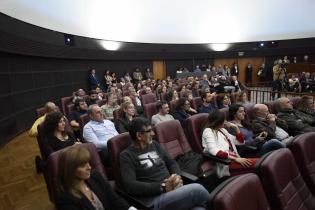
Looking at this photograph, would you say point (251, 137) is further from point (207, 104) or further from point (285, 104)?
point (207, 104)

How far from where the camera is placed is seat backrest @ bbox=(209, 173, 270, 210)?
1148mm

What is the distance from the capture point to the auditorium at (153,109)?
1703 mm

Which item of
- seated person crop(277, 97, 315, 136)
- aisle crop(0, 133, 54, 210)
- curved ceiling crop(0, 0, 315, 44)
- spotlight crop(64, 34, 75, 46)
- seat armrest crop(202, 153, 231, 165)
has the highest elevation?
curved ceiling crop(0, 0, 315, 44)

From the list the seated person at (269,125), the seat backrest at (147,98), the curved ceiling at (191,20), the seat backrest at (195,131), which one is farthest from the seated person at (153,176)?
the curved ceiling at (191,20)

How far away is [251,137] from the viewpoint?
3.28m

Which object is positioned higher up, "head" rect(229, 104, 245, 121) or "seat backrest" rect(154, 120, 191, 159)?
"head" rect(229, 104, 245, 121)

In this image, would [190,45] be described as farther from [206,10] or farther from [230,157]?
[230,157]

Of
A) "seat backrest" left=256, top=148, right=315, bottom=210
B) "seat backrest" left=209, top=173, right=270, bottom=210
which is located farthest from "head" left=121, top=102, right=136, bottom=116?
"seat backrest" left=209, top=173, right=270, bottom=210

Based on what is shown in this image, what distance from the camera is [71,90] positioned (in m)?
9.61

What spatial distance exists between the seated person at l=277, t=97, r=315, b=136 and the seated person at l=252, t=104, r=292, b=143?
138 mm

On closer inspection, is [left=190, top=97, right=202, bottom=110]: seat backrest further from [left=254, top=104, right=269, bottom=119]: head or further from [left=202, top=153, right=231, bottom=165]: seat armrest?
[left=202, top=153, right=231, bottom=165]: seat armrest

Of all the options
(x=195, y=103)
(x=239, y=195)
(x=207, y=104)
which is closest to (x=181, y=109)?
(x=207, y=104)

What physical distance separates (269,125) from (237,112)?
0.45 metres

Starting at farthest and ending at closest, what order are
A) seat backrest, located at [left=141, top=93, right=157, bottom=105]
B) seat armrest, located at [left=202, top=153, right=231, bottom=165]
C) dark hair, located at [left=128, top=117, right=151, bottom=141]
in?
seat backrest, located at [left=141, top=93, right=157, bottom=105]
seat armrest, located at [left=202, top=153, right=231, bottom=165]
dark hair, located at [left=128, top=117, right=151, bottom=141]
